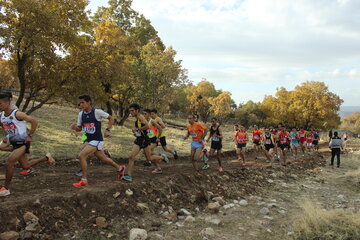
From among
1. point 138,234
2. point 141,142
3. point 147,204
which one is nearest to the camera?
point 138,234

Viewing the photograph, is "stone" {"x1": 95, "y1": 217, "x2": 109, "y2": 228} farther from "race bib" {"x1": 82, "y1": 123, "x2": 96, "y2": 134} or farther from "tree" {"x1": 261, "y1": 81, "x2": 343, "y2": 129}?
"tree" {"x1": 261, "y1": 81, "x2": 343, "y2": 129}

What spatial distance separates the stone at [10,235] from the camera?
4207 millimetres

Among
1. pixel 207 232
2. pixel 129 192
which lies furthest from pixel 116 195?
pixel 207 232

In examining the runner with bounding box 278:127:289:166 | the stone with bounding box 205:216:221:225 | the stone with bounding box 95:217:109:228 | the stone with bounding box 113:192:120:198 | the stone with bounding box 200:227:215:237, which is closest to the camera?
the stone with bounding box 95:217:109:228

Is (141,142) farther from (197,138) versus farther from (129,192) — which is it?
(197,138)

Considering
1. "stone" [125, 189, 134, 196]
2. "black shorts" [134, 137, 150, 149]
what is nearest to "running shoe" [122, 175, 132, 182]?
"stone" [125, 189, 134, 196]

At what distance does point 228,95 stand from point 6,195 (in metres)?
46.6

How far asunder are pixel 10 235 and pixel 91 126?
8.85 feet

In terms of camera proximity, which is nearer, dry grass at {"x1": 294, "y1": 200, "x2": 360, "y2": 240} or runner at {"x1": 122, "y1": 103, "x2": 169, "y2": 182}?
dry grass at {"x1": 294, "y1": 200, "x2": 360, "y2": 240}

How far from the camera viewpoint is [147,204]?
630 cm

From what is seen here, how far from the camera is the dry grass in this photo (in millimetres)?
5340

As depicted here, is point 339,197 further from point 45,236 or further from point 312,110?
point 312,110

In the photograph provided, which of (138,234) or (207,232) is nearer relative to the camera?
(138,234)

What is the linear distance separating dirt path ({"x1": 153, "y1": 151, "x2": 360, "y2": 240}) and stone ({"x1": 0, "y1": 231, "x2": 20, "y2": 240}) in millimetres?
2240
